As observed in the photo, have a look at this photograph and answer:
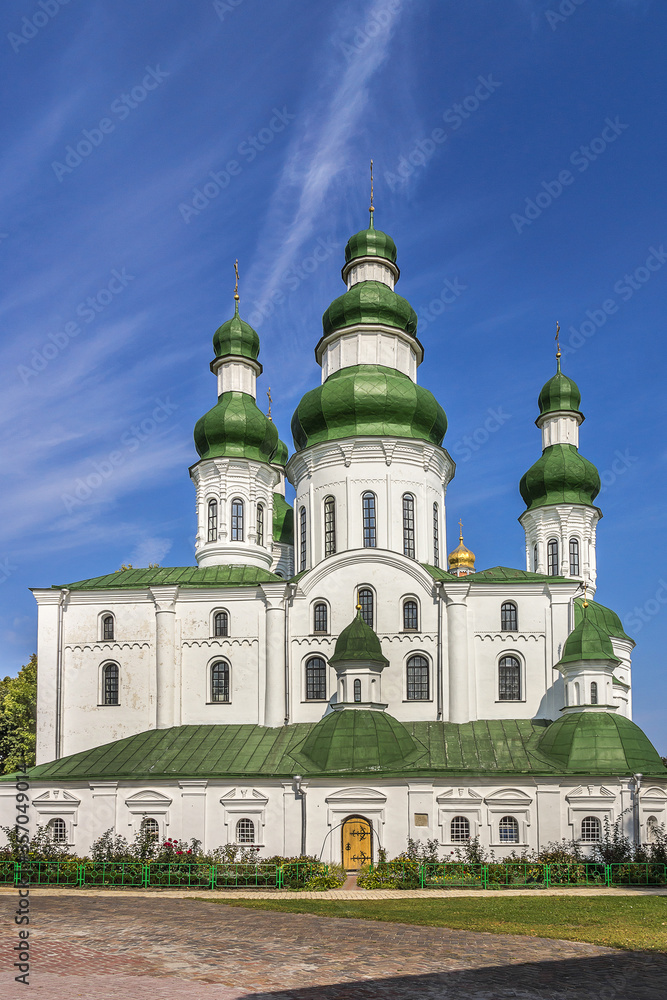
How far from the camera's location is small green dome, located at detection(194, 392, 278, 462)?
41406mm

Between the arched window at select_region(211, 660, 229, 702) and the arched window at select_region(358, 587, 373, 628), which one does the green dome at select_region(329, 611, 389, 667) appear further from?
the arched window at select_region(211, 660, 229, 702)

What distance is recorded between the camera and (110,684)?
116 feet

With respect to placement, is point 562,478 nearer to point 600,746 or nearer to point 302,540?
point 302,540

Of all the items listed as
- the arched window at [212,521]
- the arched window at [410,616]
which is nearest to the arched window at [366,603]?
the arched window at [410,616]

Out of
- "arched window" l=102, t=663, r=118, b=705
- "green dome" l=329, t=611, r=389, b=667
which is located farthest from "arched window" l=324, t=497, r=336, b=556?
"arched window" l=102, t=663, r=118, b=705

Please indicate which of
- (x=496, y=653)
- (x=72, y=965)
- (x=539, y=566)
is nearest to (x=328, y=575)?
(x=496, y=653)

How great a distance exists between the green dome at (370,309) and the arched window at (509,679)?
14724mm

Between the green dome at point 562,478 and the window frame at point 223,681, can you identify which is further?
the green dome at point 562,478

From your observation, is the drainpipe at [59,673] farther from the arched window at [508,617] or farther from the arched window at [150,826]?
the arched window at [508,617]

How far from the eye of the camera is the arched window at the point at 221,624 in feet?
117

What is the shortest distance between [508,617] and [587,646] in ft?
12.1

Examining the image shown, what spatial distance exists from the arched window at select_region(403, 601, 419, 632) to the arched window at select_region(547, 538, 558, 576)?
42.5 feet

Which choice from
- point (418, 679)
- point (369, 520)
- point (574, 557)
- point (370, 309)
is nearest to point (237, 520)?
point (369, 520)

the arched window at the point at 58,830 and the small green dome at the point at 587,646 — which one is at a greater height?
the small green dome at the point at 587,646
